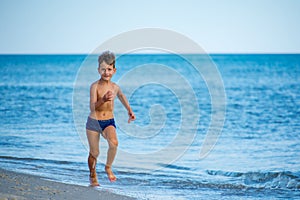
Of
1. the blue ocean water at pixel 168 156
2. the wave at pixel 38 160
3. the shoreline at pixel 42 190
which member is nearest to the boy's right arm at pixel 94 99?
the shoreline at pixel 42 190

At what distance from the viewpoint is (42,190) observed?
6977 mm

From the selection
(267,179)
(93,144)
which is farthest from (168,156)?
(93,144)

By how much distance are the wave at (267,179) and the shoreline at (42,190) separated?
306cm

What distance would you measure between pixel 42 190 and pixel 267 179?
4.71 m

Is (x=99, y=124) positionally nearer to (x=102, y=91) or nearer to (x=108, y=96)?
(x=102, y=91)

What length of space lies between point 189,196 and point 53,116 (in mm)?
12819

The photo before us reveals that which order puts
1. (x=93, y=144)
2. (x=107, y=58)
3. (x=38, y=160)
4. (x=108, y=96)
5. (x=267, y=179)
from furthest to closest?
(x=38, y=160), (x=267, y=179), (x=93, y=144), (x=107, y=58), (x=108, y=96)

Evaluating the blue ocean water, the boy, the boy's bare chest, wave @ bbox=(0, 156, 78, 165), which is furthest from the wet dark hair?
wave @ bbox=(0, 156, 78, 165)

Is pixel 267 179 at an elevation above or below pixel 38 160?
above

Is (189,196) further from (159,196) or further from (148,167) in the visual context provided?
(148,167)

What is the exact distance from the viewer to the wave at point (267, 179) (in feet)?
29.6

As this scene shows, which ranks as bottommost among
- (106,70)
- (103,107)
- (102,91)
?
(103,107)

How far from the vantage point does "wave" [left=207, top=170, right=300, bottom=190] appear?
9008mm

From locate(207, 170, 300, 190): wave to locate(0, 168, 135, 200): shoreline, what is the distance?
10.0 feet
